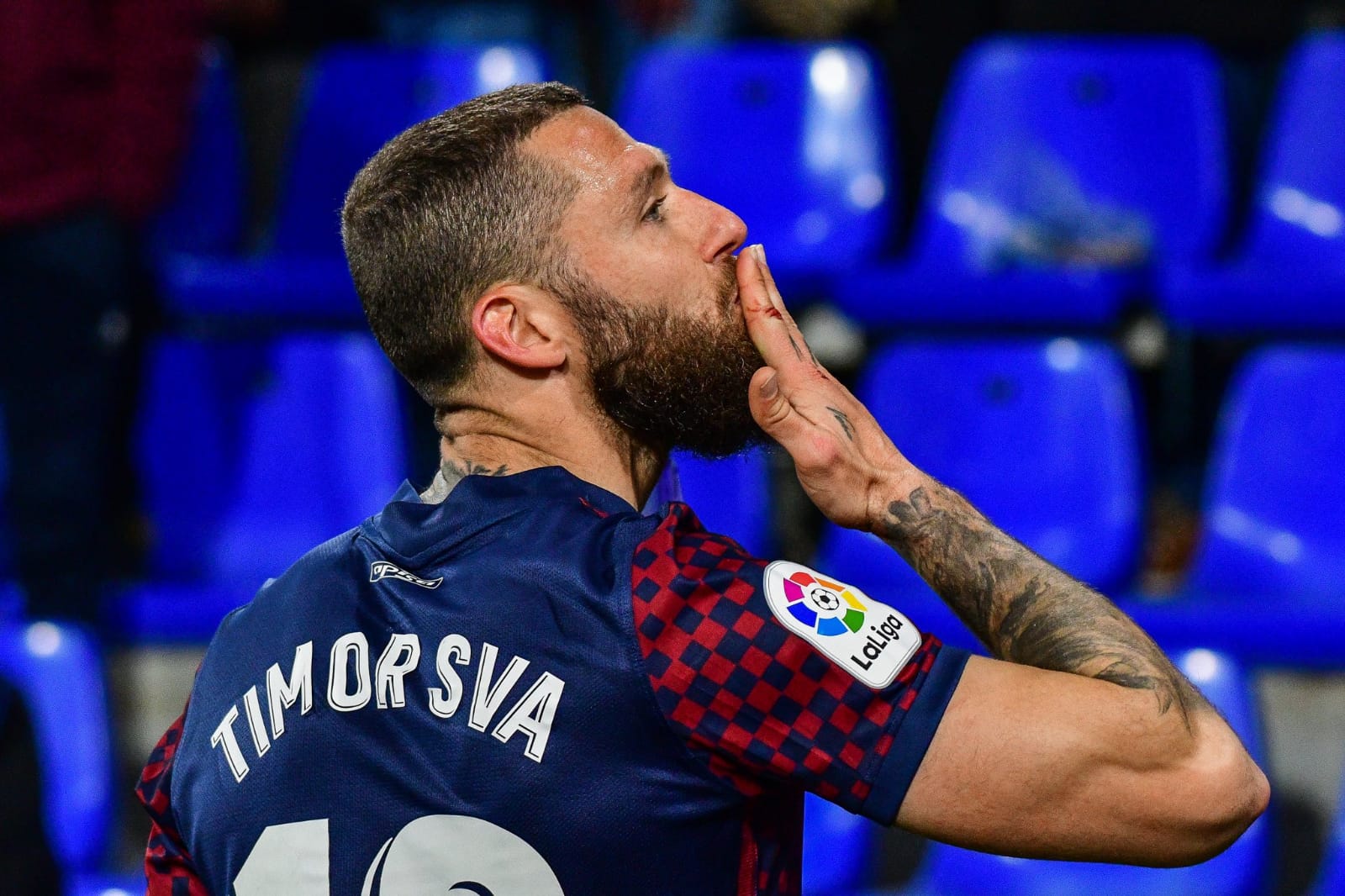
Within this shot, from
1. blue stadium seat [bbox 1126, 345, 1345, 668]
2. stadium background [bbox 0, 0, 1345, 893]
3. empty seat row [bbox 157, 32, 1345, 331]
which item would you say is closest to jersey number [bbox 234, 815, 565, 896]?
stadium background [bbox 0, 0, 1345, 893]

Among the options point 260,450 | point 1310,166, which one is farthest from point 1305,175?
point 260,450

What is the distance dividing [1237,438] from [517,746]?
264cm

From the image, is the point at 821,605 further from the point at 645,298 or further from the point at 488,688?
the point at 645,298

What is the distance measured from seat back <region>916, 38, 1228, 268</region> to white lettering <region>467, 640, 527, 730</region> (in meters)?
3.07

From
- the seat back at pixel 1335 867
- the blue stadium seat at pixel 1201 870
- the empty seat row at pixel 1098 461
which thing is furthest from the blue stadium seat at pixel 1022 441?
the seat back at pixel 1335 867

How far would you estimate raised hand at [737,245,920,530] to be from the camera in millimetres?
1668

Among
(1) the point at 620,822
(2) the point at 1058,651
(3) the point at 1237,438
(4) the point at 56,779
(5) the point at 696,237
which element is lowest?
(4) the point at 56,779

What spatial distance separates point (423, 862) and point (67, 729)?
6.78ft

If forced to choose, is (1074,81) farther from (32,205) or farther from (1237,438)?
(32,205)

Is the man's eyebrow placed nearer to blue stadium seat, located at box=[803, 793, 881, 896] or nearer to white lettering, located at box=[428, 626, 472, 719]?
white lettering, located at box=[428, 626, 472, 719]

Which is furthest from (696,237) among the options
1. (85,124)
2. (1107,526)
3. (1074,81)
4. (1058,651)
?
(1074,81)

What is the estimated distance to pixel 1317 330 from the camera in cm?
371

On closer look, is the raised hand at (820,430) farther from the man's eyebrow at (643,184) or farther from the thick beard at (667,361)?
the man's eyebrow at (643,184)

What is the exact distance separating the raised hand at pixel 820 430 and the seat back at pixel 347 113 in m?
3.13
